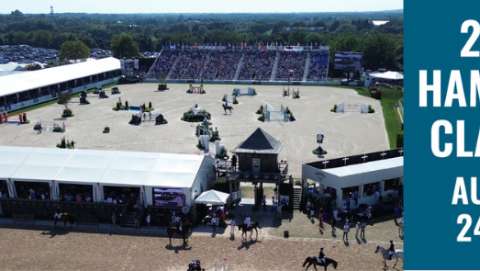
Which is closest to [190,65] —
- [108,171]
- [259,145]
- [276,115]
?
[276,115]

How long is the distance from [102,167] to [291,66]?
5585 cm

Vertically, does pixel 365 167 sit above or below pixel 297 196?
above

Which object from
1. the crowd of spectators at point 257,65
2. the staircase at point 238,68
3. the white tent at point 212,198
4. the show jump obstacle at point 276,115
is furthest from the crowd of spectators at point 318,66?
the white tent at point 212,198

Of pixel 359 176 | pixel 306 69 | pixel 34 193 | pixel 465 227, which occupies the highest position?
pixel 465 227

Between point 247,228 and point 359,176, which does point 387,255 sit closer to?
point 247,228

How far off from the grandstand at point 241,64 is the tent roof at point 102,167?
1953 inches

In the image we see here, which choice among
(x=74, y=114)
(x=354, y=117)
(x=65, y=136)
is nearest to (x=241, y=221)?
(x=65, y=136)

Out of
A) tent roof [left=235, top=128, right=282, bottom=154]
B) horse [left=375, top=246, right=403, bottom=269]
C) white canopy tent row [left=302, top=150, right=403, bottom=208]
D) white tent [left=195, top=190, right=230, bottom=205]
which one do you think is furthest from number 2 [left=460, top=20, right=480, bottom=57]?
tent roof [left=235, top=128, right=282, bottom=154]

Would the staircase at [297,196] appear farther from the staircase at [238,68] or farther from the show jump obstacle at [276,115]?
the staircase at [238,68]

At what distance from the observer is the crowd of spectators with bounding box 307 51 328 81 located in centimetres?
7473

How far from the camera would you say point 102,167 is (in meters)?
25.2

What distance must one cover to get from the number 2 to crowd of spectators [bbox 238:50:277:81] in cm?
6432

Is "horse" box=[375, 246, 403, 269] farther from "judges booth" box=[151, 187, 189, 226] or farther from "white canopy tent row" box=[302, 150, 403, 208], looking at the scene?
"judges booth" box=[151, 187, 189, 226]

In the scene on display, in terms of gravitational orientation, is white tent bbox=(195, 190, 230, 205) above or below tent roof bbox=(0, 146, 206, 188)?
below
